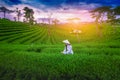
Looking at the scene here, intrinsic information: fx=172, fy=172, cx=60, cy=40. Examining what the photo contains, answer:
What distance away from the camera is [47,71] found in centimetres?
436

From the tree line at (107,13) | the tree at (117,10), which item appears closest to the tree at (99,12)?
the tree line at (107,13)

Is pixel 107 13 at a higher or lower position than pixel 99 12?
lower

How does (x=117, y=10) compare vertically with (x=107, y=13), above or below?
above

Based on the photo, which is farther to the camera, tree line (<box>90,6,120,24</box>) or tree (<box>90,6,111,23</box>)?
tree (<box>90,6,111,23</box>)

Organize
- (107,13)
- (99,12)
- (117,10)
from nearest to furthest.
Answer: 1. (117,10)
2. (107,13)
3. (99,12)

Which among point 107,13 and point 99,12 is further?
point 99,12

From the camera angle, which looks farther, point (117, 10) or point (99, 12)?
point (99, 12)

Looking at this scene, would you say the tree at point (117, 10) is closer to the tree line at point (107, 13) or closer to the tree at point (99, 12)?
the tree line at point (107, 13)

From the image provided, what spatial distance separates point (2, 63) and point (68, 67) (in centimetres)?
210

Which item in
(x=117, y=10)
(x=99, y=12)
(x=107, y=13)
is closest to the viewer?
(x=117, y=10)

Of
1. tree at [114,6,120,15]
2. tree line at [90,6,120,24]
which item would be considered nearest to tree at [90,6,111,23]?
tree line at [90,6,120,24]

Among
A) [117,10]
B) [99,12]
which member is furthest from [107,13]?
[117,10]

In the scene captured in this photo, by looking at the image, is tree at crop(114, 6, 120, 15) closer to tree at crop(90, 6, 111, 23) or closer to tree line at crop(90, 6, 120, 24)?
tree line at crop(90, 6, 120, 24)

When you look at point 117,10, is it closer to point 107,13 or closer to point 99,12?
point 107,13
